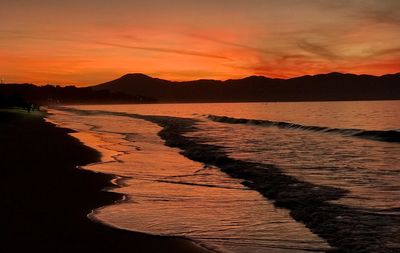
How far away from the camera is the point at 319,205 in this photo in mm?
10797

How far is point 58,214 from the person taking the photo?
30.8 feet

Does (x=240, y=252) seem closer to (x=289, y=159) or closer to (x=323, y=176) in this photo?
(x=323, y=176)

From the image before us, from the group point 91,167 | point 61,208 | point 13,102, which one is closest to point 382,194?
point 61,208

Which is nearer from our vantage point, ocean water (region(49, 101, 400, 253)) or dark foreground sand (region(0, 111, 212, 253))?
dark foreground sand (region(0, 111, 212, 253))

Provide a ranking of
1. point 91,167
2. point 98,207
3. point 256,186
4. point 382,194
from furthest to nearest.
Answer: point 91,167 < point 256,186 < point 382,194 < point 98,207

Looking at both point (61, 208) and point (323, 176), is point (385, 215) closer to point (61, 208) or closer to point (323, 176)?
point (323, 176)

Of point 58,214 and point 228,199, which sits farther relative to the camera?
point 228,199

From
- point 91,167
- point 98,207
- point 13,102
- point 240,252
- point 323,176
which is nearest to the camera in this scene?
point 240,252

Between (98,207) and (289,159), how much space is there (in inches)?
461

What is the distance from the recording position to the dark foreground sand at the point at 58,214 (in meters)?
7.43

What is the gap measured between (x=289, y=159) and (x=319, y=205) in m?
9.73

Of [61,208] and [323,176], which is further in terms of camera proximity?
[323,176]

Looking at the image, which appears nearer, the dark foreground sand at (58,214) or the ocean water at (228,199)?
the dark foreground sand at (58,214)

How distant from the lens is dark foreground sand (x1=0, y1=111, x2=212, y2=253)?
24.4ft
